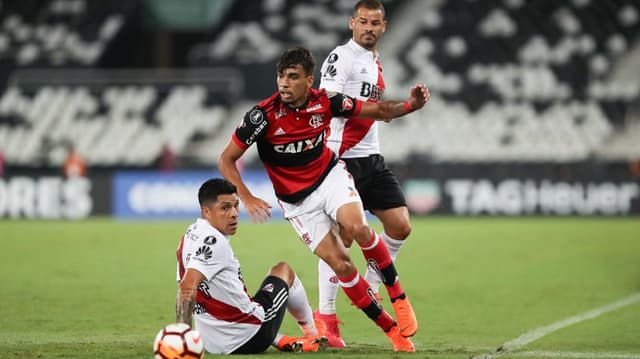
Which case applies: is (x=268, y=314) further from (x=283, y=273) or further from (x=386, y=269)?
(x=386, y=269)

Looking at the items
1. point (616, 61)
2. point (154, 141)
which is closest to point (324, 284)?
point (154, 141)

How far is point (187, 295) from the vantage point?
22.5 feet

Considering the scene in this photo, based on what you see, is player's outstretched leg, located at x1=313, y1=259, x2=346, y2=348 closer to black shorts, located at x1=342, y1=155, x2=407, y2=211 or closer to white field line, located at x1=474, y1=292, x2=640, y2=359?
black shorts, located at x1=342, y1=155, x2=407, y2=211

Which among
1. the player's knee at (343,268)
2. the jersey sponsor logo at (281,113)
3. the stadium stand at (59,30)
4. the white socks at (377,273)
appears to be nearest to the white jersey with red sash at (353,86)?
the jersey sponsor logo at (281,113)

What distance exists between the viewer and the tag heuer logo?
23.1ft

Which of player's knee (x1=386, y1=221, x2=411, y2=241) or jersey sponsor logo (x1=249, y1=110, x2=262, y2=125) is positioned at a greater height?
jersey sponsor logo (x1=249, y1=110, x2=262, y2=125)

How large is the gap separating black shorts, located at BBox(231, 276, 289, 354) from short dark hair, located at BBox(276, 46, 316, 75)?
1533mm

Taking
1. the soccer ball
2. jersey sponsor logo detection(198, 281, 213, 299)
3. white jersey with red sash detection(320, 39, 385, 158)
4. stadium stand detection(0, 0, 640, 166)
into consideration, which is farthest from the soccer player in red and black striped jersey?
stadium stand detection(0, 0, 640, 166)

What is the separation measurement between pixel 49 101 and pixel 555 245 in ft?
53.0

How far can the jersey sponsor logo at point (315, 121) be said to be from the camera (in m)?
8.03

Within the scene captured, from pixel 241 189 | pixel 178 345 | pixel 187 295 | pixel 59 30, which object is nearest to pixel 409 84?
pixel 59 30

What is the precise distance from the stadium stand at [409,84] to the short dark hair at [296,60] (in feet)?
63.5

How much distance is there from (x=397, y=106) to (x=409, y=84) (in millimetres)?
22035

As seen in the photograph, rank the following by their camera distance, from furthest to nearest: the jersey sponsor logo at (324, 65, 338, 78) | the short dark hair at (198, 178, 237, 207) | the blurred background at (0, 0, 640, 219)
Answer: the blurred background at (0, 0, 640, 219) < the jersey sponsor logo at (324, 65, 338, 78) < the short dark hair at (198, 178, 237, 207)
